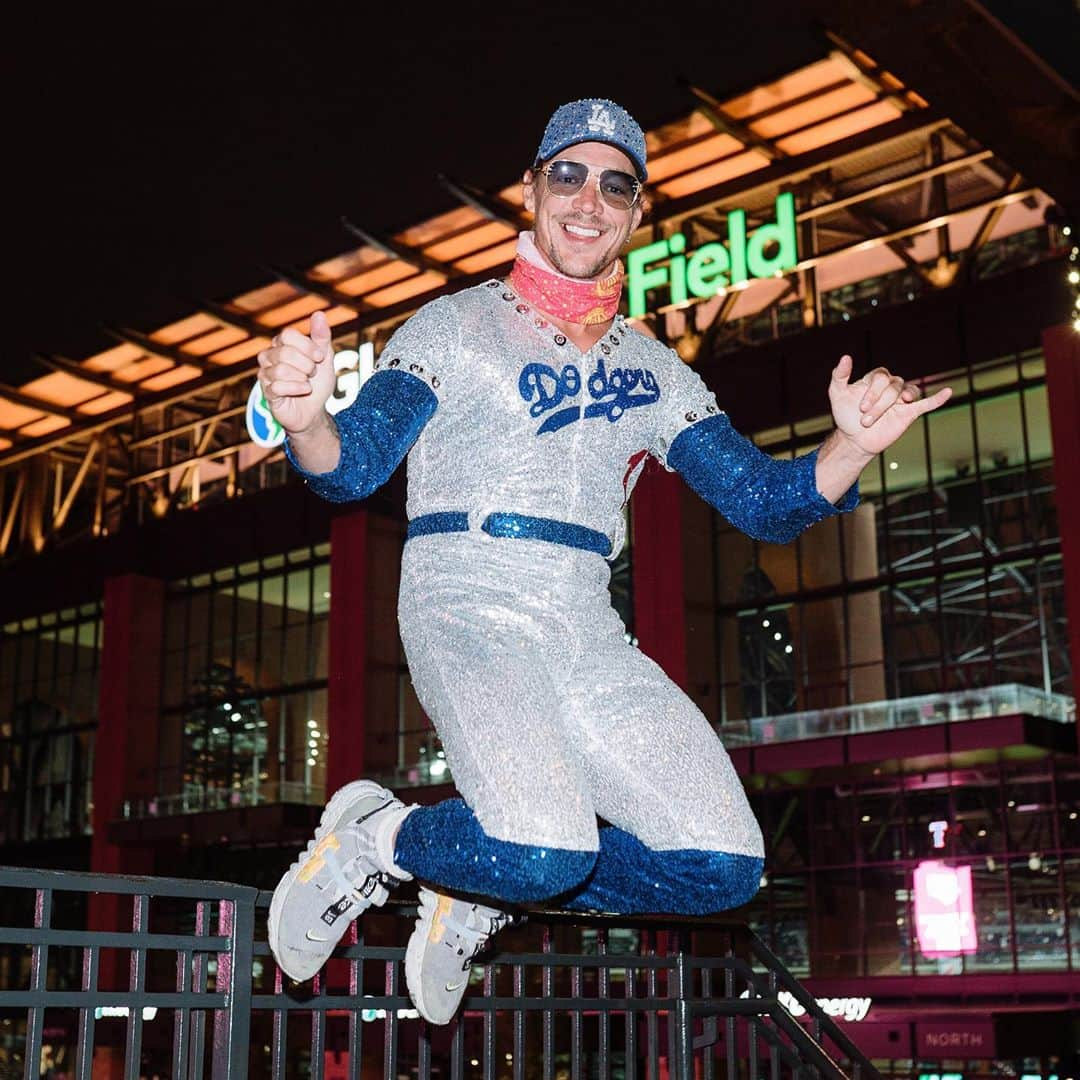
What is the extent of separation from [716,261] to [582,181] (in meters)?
24.6

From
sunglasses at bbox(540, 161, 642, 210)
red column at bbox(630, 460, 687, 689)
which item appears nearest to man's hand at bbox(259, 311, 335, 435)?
sunglasses at bbox(540, 161, 642, 210)

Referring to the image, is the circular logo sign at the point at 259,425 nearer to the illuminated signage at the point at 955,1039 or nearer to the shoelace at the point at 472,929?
the illuminated signage at the point at 955,1039

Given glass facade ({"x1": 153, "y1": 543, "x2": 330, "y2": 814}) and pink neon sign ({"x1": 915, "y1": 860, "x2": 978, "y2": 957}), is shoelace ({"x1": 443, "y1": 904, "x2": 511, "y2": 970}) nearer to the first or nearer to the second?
pink neon sign ({"x1": 915, "y1": 860, "x2": 978, "y2": 957})

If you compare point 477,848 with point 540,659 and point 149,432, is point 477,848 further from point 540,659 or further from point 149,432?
point 149,432

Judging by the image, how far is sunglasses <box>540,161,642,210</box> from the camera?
353 cm

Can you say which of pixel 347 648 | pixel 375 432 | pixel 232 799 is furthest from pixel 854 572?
pixel 375 432

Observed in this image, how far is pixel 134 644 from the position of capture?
3528 centimetres

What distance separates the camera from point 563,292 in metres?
3.54

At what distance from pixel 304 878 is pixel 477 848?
0.60 meters

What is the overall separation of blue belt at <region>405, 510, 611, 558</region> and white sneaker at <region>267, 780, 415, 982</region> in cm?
65

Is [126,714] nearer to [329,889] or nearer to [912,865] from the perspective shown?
[912,865]

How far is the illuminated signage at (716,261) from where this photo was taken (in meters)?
27.0

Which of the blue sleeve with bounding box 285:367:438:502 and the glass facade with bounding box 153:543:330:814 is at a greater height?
the glass facade with bounding box 153:543:330:814

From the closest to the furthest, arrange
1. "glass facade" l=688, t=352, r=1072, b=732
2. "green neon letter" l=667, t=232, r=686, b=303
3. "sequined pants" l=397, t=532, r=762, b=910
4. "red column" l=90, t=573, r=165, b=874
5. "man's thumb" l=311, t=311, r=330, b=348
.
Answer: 1. "man's thumb" l=311, t=311, r=330, b=348
2. "sequined pants" l=397, t=532, r=762, b=910
3. "glass facade" l=688, t=352, r=1072, b=732
4. "green neon letter" l=667, t=232, r=686, b=303
5. "red column" l=90, t=573, r=165, b=874
